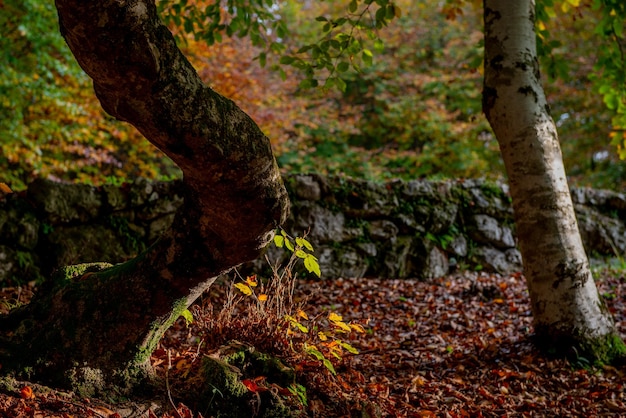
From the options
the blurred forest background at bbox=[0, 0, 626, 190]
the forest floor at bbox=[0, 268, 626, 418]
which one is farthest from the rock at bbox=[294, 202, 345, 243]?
the blurred forest background at bbox=[0, 0, 626, 190]

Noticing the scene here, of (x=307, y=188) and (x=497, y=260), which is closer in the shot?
(x=307, y=188)

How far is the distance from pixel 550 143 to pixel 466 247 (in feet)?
10.7

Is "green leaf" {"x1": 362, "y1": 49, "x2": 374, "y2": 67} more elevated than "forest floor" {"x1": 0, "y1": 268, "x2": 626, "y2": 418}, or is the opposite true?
"green leaf" {"x1": 362, "y1": 49, "x2": 374, "y2": 67}

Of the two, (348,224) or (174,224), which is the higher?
(348,224)

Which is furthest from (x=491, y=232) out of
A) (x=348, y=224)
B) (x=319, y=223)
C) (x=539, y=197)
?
(x=539, y=197)

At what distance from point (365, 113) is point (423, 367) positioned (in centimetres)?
975

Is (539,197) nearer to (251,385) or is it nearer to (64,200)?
(251,385)

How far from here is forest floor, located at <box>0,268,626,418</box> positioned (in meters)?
2.43

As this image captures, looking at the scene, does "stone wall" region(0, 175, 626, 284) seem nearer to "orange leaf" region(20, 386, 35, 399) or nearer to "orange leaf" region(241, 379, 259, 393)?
"orange leaf" region(20, 386, 35, 399)

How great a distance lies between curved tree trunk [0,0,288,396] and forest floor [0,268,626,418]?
0.19 m

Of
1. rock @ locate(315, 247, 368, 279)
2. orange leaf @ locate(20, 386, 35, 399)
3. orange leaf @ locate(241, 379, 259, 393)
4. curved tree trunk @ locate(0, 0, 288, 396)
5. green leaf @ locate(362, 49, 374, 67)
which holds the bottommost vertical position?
orange leaf @ locate(241, 379, 259, 393)

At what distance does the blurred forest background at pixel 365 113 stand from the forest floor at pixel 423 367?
3.06 metres

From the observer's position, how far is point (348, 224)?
6375mm

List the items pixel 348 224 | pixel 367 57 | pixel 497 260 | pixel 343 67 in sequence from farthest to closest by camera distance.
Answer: pixel 497 260 < pixel 348 224 < pixel 367 57 < pixel 343 67
